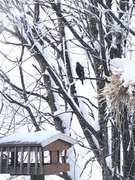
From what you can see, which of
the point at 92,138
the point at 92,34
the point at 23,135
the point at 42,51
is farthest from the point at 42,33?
the point at 23,135

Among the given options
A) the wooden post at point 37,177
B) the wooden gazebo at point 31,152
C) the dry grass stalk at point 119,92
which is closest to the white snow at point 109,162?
the wooden gazebo at point 31,152

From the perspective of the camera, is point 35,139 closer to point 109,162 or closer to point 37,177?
point 37,177

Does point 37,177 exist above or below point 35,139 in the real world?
below

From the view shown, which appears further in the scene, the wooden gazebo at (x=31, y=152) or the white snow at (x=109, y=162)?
the white snow at (x=109, y=162)

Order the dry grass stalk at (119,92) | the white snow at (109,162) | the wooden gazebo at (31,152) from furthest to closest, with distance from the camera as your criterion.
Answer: the white snow at (109,162)
the wooden gazebo at (31,152)
the dry grass stalk at (119,92)

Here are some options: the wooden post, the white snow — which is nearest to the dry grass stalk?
the wooden post

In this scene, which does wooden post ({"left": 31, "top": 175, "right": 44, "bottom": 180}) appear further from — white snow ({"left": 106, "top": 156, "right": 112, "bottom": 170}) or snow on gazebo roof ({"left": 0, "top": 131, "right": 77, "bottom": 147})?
white snow ({"left": 106, "top": 156, "right": 112, "bottom": 170})

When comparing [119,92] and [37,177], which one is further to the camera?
[37,177]

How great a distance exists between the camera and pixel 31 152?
6.39ft

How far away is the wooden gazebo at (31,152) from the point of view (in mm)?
1910

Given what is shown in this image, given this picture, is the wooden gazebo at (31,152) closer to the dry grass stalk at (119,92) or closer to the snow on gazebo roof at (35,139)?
the snow on gazebo roof at (35,139)

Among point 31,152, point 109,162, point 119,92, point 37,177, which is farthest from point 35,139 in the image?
point 109,162

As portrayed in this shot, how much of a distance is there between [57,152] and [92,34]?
1.25m

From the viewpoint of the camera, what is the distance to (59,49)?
3.32m
